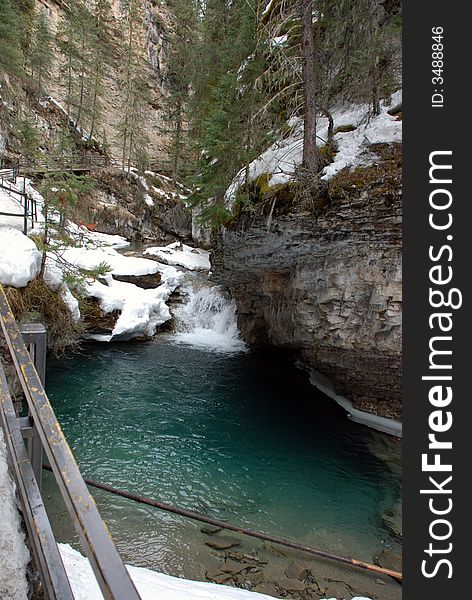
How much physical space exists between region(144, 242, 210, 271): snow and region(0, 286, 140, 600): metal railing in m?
21.8

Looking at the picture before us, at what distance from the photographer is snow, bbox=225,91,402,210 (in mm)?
8530

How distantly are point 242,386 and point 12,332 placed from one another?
11.8 metres

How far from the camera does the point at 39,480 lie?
2.31 m

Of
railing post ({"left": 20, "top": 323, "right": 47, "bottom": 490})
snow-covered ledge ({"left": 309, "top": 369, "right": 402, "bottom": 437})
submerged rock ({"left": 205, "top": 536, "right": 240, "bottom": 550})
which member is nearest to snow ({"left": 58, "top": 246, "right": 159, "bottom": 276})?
snow-covered ledge ({"left": 309, "top": 369, "right": 402, "bottom": 437})

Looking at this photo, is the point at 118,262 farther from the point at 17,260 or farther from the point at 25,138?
the point at 17,260

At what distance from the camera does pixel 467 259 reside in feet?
13.4

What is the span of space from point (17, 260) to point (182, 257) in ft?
58.6

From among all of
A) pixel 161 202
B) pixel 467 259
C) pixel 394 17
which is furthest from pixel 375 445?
pixel 161 202

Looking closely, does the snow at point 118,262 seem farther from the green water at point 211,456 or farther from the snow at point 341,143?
the snow at point 341,143

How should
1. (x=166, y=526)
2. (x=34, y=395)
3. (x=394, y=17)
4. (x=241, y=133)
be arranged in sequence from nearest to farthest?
(x=34, y=395) < (x=166, y=526) < (x=394, y=17) < (x=241, y=133)

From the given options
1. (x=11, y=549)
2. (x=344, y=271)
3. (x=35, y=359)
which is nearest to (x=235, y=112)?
Answer: (x=344, y=271)

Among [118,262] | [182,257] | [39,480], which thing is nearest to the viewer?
[39,480]

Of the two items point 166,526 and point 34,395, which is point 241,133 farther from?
point 34,395

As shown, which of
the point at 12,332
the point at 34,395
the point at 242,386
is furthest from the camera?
the point at 242,386
